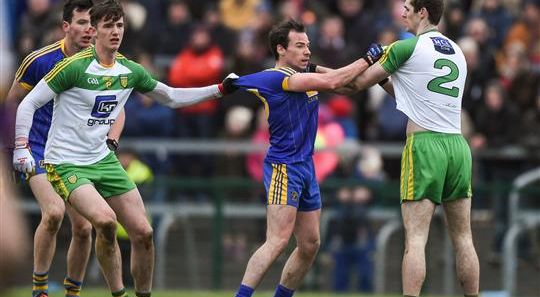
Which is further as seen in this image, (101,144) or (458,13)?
(458,13)

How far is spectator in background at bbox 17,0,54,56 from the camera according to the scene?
15672 millimetres

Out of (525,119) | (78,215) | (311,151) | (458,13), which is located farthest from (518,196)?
(78,215)

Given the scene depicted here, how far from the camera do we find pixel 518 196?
1448cm

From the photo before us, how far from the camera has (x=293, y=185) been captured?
844cm

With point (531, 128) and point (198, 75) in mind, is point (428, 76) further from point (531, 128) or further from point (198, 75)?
point (198, 75)

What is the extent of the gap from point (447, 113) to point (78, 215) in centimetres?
318

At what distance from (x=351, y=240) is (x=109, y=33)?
676 centimetres

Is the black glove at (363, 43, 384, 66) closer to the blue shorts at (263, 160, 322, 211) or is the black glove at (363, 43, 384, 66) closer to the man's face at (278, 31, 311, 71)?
the man's face at (278, 31, 311, 71)

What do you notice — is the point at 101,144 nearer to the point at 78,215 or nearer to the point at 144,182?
the point at 78,215

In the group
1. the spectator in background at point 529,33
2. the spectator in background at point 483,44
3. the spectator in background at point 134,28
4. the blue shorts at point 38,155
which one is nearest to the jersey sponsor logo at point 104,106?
the blue shorts at point 38,155

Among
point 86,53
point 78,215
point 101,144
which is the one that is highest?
point 86,53

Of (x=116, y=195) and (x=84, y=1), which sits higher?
(x=84, y=1)

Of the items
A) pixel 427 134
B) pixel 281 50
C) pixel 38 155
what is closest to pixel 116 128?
pixel 38 155

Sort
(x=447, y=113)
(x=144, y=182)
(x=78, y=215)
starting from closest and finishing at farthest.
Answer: (x=447, y=113)
(x=78, y=215)
(x=144, y=182)
